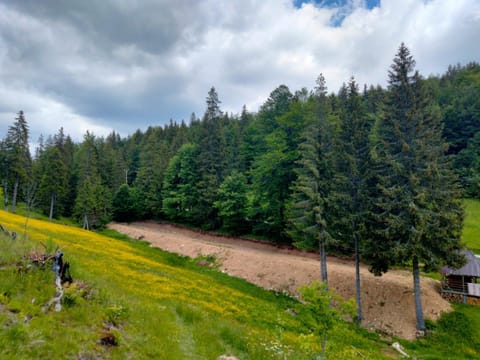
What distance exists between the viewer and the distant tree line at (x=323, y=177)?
17281 mm

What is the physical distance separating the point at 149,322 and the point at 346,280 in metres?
17.9

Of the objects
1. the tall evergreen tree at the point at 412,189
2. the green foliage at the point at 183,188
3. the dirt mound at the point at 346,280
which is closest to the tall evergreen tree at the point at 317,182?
the dirt mound at the point at 346,280

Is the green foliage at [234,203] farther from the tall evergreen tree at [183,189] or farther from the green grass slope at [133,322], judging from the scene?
the green grass slope at [133,322]

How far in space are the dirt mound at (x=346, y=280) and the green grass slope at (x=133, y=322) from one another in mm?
3088

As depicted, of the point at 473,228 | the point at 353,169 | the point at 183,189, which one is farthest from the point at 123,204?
the point at 473,228

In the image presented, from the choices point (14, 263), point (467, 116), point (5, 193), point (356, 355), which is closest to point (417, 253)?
point (356, 355)

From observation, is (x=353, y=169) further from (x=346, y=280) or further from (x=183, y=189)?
(x=183, y=189)

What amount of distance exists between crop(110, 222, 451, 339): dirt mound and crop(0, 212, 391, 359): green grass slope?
3.09m

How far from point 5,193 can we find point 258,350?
6125 cm

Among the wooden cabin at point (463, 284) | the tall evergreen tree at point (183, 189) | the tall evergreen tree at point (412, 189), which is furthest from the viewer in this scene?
the tall evergreen tree at point (183, 189)

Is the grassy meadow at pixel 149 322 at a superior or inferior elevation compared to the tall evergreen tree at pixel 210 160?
inferior

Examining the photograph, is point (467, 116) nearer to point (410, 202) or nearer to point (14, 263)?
point (410, 202)

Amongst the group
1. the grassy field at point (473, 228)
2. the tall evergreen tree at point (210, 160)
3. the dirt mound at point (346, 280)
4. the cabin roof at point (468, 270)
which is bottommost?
the dirt mound at point (346, 280)

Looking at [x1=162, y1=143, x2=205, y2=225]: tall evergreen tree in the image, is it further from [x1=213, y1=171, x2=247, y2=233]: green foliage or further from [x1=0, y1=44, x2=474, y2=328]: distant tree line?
[x1=213, y1=171, x2=247, y2=233]: green foliage
